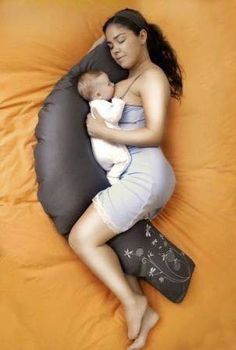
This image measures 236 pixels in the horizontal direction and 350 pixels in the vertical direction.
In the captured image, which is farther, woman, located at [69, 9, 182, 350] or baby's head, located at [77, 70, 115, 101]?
baby's head, located at [77, 70, 115, 101]

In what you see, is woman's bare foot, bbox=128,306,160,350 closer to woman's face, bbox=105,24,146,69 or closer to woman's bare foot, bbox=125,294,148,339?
woman's bare foot, bbox=125,294,148,339

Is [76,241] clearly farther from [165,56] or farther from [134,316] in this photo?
[165,56]

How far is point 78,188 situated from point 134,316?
0.40 meters

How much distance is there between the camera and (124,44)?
1551 millimetres

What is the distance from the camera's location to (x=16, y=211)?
1.47 m

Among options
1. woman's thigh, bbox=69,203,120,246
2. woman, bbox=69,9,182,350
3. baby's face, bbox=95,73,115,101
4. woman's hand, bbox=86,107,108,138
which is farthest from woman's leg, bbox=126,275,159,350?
baby's face, bbox=95,73,115,101

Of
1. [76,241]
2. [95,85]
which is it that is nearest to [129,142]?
[95,85]

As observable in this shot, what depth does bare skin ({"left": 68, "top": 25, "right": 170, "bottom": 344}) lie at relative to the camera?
138 centimetres

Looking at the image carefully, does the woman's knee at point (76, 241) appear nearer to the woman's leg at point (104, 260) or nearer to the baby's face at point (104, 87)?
the woman's leg at point (104, 260)

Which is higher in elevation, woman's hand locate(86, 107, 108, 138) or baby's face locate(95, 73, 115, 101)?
baby's face locate(95, 73, 115, 101)

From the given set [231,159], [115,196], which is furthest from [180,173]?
[115,196]

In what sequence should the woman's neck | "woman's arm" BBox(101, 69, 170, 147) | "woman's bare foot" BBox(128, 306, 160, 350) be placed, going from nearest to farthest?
1. "woman's bare foot" BBox(128, 306, 160, 350)
2. "woman's arm" BBox(101, 69, 170, 147)
3. the woman's neck

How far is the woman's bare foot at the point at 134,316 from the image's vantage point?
1361 mm

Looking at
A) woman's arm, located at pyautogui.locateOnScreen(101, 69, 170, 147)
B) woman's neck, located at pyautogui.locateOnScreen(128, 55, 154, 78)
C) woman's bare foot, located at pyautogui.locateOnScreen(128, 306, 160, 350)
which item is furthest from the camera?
woman's neck, located at pyautogui.locateOnScreen(128, 55, 154, 78)
